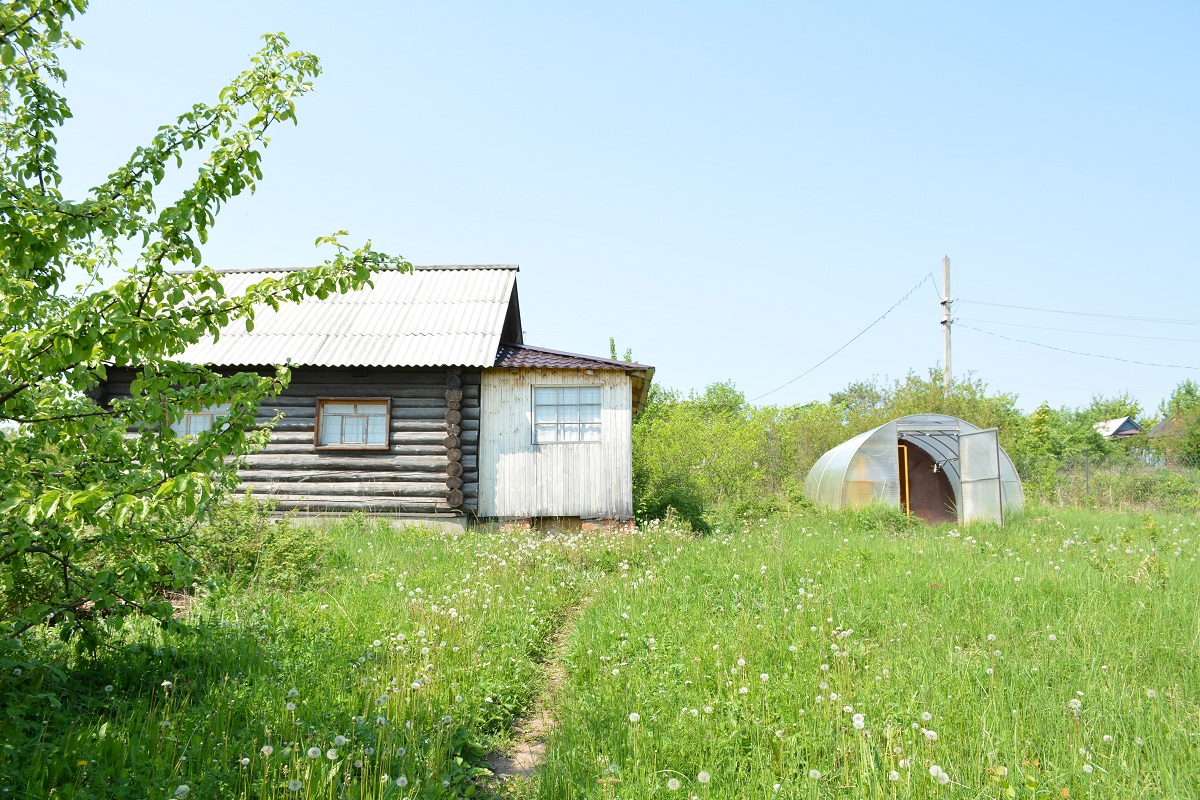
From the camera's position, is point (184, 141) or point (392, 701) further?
point (392, 701)

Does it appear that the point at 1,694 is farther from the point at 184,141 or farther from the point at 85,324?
the point at 184,141

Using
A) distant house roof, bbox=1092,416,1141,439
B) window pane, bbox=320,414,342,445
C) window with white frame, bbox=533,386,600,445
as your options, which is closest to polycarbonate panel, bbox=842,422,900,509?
window with white frame, bbox=533,386,600,445

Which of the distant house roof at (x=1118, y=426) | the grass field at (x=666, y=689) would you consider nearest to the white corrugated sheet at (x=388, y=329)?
the grass field at (x=666, y=689)

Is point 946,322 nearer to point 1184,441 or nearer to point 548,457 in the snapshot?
point 1184,441

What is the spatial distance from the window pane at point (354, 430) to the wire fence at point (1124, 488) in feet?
57.8

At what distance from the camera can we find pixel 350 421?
13.5 metres

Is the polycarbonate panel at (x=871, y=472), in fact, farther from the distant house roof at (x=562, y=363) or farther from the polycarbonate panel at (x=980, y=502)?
the distant house roof at (x=562, y=363)

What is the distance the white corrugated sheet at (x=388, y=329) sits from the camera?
42.8ft

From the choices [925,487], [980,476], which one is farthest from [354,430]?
[925,487]

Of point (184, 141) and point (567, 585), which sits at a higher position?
point (184, 141)

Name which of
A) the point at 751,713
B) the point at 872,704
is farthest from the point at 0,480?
the point at 872,704

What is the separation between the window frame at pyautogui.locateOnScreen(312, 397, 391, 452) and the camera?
13.2 meters

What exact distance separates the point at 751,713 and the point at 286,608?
439 cm

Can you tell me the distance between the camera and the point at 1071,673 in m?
4.31
